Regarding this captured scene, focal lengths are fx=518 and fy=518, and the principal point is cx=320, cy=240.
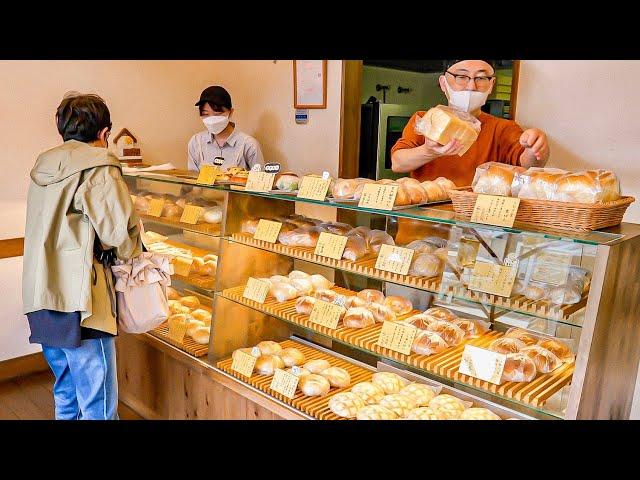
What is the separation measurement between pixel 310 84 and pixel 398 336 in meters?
2.72

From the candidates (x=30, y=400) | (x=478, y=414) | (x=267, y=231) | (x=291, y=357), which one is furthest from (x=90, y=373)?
(x=478, y=414)

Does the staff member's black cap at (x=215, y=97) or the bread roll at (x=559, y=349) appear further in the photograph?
the staff member's black cap at (x=215, y=97)

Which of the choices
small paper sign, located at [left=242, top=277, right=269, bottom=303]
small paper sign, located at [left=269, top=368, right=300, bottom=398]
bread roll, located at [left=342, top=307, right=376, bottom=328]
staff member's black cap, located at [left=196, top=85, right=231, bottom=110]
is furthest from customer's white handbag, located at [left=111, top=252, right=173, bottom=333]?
staff member's black cap, located at [left=196, top=85, right=231, bottom=110]

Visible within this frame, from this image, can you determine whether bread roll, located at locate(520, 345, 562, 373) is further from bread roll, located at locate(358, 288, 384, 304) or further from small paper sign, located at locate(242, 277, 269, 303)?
small paper sign, located at locate(242, 277, 269, 303)

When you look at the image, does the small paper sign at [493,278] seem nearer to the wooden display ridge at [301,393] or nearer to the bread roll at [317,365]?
the wooden display ridge at [301,393]

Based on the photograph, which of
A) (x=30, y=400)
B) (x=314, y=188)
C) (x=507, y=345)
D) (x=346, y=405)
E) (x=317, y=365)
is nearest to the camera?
(x=507, y=345)

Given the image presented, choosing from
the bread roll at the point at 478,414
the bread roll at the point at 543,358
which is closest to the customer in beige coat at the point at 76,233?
the bread roll at the point at 478,414

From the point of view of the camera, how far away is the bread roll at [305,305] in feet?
7.12

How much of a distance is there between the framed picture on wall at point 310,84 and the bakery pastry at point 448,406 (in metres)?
2.68

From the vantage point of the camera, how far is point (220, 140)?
156 inches

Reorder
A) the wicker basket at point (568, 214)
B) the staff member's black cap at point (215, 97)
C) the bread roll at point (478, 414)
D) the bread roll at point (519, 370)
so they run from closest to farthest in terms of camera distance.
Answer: the wicker basket at point (568, 214) < the bread roll at point (519, 370) < the bread roll at point (478, 414) < the staff member's black cap at point (215, 97)

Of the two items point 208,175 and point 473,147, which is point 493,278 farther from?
point 208,175

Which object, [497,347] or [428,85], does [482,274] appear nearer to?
[497,347]

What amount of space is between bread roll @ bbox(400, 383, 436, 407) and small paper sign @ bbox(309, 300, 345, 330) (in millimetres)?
367
